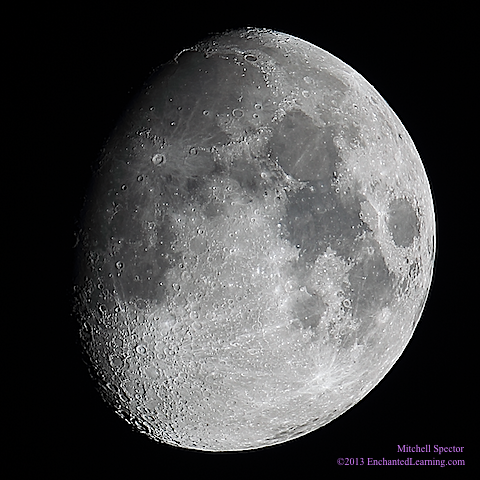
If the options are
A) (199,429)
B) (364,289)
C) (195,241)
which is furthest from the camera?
(199,429)

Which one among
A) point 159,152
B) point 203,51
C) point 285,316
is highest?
point 203,51

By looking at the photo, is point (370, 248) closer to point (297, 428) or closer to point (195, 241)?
point (195, 241)

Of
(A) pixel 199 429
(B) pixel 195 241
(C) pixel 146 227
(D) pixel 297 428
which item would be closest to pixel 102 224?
(C) pixel 146 227

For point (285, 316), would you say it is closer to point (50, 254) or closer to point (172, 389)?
point (172, 389)

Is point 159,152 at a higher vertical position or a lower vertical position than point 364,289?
higher

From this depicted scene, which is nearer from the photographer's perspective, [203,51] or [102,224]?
[102,224]

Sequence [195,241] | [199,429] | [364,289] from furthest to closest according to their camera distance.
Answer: [199,429]
[364,289]
[195,241]
